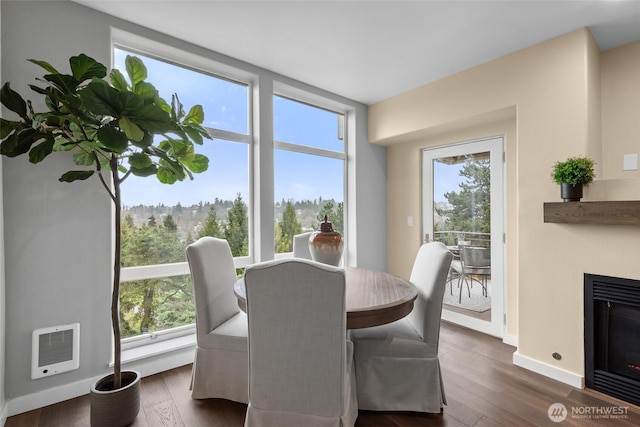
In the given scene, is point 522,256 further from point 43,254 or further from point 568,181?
point 43,254

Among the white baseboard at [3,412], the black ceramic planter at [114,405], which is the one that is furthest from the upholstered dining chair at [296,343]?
the white baseboard at [3,412]

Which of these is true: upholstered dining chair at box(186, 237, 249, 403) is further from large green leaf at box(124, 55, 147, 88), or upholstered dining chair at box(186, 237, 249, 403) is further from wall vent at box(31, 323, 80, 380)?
large green leaf at box(124, 55, 147, 88)

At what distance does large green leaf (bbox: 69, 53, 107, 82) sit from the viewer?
160 centimetres

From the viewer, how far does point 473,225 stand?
3361 mm

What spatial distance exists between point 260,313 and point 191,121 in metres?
1.45

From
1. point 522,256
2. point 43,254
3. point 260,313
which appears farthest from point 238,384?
point 522,256

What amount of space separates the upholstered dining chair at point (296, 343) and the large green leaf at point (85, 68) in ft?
4.53

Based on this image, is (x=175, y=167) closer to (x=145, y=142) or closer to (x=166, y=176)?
(x=166, y=176)

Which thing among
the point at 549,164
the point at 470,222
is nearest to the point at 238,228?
the point at 470,222

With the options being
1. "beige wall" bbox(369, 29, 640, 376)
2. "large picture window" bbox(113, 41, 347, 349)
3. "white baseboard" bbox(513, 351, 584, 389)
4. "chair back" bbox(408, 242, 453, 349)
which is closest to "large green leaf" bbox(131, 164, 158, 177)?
"large picture window" bbox(113, 41, 347, 349)

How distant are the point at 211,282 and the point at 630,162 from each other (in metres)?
3.35

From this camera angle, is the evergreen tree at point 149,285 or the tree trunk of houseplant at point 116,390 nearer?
the tree trunk of houseplant at point 116,390

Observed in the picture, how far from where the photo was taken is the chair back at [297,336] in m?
1.34

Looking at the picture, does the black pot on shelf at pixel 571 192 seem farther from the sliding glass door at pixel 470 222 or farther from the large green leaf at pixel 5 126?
the large green leaf at pixel 5 126
